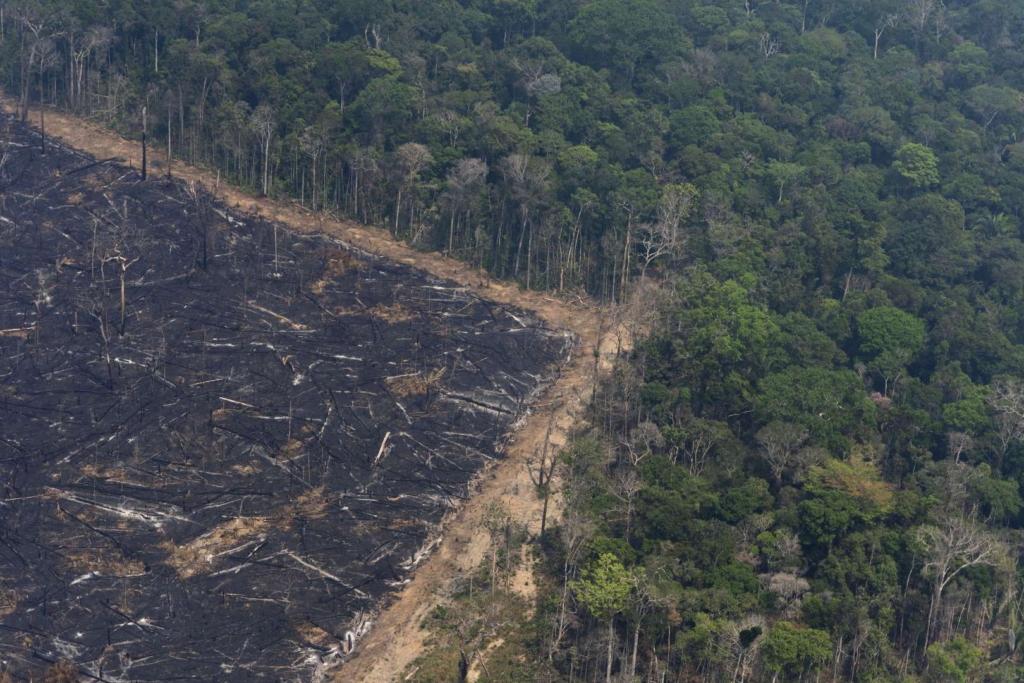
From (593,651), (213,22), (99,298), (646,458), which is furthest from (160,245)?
(593,651)

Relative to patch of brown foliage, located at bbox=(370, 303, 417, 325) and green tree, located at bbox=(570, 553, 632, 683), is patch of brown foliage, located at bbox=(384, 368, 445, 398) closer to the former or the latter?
patch of brown foliage, located at bbox=(370, 303, 417, 325)

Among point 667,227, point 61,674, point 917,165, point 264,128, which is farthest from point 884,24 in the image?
point 61,674

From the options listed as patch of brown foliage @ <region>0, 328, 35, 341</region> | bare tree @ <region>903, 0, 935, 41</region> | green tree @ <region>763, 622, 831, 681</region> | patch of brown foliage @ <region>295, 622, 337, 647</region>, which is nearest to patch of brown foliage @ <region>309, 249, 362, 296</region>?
patch of brown foliage @ <region>0, 328, 35, 341</region>

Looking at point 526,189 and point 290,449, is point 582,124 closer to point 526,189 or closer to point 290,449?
point 526,189

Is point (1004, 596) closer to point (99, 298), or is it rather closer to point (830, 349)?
point (830, 349)

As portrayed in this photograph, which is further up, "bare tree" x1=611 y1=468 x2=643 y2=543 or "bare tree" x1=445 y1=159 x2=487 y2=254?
"bare tree" x1=445 y1=159 x2=487 y2=254

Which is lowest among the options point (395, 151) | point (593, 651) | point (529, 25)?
point (593, 651)

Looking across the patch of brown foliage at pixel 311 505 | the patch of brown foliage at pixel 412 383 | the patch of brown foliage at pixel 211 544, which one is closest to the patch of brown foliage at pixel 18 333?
the patch of brown foliage at pixel 211 544
